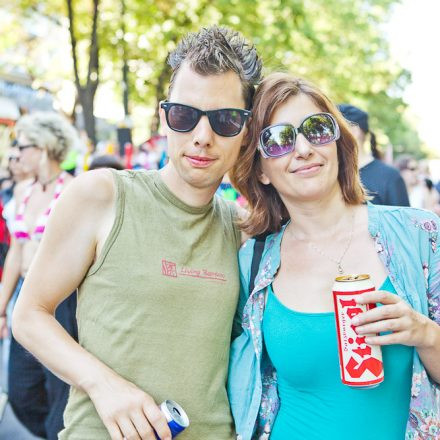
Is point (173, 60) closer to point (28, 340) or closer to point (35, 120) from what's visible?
point (28, 340)

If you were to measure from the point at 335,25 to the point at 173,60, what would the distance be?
19892 mm

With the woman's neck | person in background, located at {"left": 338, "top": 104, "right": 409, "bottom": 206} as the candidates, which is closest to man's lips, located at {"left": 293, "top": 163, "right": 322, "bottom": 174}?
the woman's neck

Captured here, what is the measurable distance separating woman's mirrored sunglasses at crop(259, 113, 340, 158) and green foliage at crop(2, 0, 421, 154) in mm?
3405

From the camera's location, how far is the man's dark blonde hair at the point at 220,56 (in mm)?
2232

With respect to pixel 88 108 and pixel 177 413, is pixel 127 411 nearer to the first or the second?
pixel 177 413

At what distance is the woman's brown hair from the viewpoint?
2.36 metres

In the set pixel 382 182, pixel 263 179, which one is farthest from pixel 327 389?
pixel 382 182

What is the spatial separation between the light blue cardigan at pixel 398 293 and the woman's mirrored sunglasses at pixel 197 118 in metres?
0.51

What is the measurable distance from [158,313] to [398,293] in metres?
0.84

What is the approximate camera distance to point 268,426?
87.7 inches

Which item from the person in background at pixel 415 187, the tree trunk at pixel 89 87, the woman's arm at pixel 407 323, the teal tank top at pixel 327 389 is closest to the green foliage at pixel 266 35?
the tree trunk at pixel 89 87

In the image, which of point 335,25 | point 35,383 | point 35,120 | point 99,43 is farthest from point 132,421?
point 335,25

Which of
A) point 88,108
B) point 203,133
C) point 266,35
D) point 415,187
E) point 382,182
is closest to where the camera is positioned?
point 203,133

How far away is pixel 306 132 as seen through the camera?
7.45 ft
